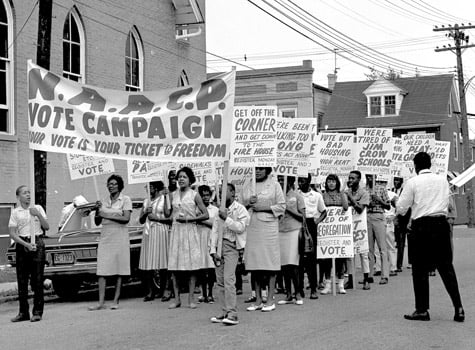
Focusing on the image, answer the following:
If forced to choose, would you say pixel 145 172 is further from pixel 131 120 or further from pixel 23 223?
pixel 23 223

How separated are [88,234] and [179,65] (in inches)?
565

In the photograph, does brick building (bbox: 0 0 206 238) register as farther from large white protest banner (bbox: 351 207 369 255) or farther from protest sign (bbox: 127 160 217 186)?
large white protest banner (bbox: 351 207 369 255)

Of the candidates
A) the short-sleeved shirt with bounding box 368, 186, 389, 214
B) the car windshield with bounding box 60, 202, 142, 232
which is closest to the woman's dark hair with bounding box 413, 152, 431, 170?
the short-sleeved shirt with bounding box 368, 186, 389, 214

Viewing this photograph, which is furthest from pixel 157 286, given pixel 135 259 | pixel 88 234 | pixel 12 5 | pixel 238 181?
pixel 12 5

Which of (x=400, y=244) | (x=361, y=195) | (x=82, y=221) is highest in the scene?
(x=361, y=195)

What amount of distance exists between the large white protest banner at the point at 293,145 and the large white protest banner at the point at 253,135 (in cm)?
119

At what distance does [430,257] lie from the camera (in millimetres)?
9586

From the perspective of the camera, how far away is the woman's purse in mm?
11930

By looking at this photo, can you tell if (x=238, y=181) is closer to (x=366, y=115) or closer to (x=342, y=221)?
(x=342, y=221)

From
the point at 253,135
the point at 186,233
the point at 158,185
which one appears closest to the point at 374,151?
the point at 253,135

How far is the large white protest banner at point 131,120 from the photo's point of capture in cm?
1063

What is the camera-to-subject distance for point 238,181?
48.3 ft

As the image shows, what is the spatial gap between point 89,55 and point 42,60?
755 cm

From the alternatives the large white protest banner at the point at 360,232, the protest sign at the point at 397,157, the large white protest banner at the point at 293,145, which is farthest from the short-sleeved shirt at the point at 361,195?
the protest sign at the point at 397,157
